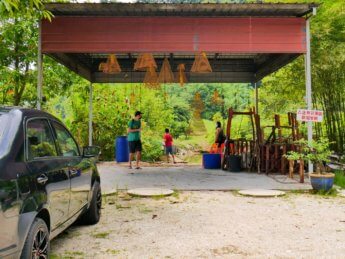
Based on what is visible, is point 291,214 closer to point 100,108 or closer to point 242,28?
point 242,28

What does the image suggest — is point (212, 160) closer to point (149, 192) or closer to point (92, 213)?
point (149, 192)

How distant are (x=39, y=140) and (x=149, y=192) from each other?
443cm

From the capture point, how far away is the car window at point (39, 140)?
10.5 ft

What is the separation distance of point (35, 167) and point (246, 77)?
41.7 feet

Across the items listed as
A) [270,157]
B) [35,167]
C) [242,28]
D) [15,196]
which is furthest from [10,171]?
[270,157]

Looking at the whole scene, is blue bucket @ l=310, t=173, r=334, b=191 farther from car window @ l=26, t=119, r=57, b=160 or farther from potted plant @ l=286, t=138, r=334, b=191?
car window @ l=26, t=119, r=57, b=160

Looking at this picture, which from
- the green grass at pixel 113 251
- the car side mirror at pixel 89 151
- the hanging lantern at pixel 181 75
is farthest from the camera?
the hanging lantern at pixel 181 75

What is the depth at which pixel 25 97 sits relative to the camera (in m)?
12.3

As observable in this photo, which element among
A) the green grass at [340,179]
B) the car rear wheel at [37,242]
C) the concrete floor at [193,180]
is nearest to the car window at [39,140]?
the car rear wheel at [37,242]

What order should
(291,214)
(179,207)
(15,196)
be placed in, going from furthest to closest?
(179,207) < (291,214) < (15,196)

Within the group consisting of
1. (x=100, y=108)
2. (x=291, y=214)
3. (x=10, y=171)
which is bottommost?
(x=291, y=214)

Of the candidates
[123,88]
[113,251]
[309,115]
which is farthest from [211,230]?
[123,88]

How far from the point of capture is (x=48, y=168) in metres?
3.42

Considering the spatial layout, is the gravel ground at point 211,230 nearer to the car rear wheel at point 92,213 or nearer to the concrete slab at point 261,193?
the car rear wheel at point 92,213
